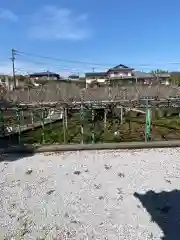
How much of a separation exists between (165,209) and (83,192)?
1391 millimetres

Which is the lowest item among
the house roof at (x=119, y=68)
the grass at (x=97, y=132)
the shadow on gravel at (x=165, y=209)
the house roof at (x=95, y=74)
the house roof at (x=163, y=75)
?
the shadow on gravel at (x=165, y=209)

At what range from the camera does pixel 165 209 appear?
4.82 metres

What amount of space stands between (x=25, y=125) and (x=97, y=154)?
6.19 metres

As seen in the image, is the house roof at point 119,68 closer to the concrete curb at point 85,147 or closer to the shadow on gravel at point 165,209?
the concrete curb at point 85,147

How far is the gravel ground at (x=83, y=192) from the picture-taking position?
169 inches

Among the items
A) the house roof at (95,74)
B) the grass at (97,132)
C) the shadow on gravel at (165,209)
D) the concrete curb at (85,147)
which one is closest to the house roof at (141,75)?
the house roof at (95,74)

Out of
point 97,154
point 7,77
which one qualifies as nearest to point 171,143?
point 97,154

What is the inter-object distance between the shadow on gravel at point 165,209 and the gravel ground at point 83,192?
3.9 inches

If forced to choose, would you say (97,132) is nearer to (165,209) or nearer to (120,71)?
(165,209)

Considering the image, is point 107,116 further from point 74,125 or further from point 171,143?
point 171,143

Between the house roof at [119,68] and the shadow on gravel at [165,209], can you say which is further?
the house roof at [119,68]

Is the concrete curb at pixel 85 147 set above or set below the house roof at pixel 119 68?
below

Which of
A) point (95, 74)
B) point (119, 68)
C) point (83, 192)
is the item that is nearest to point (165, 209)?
point (83, 192)

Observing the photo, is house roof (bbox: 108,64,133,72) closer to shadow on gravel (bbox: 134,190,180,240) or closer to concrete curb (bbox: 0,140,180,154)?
concrete curb (bbox: 0,140,180,154)
